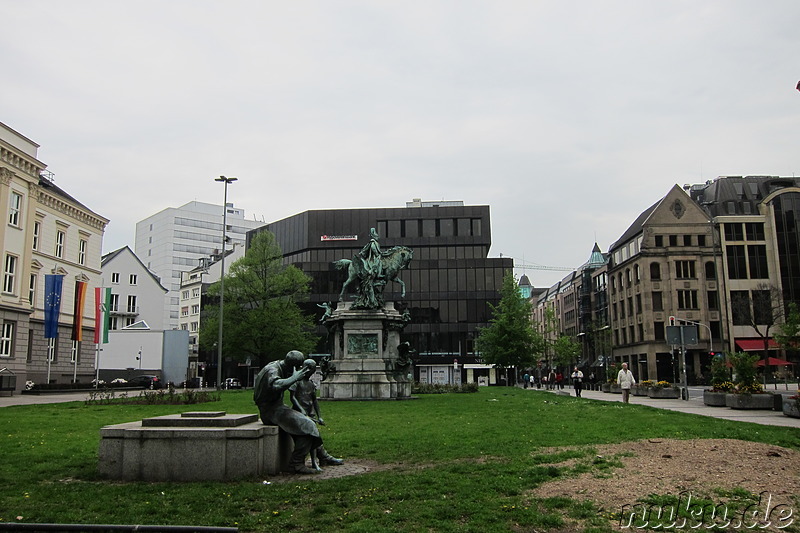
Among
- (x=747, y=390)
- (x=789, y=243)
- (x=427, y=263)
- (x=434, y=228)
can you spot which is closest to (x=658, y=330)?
(x=789, y=243)

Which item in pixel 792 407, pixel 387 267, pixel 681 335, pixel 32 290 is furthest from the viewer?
pixel 32 290

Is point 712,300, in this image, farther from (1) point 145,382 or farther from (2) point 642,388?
(1) point 145,382

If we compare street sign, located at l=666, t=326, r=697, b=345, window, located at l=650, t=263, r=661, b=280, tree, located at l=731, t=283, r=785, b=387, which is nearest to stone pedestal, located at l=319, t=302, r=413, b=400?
street sign, located at l=666, t=326, r=697, b=345

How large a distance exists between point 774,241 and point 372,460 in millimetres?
72303

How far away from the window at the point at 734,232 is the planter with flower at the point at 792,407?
57471mm

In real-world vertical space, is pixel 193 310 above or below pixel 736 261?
below

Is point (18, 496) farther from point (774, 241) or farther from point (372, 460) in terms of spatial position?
point (774, 241)

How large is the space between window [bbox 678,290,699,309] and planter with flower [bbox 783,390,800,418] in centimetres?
5425

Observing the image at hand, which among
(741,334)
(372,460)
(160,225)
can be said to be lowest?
→ (372,460)

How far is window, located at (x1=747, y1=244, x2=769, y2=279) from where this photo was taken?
2813 inches

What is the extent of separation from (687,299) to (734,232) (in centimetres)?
896

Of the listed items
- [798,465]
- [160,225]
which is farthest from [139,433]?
[160,225]

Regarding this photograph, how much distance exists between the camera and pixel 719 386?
2586cm

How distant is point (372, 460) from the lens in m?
11.6
